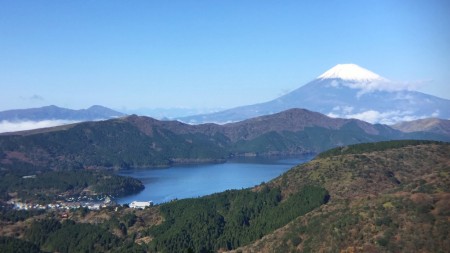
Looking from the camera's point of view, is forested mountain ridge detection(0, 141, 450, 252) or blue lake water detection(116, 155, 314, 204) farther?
blue lake water detection(116, 155, 314, 204)

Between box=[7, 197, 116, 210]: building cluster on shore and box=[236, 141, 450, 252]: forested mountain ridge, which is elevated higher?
box=[236, 141, 450, 252]: forested mountain ridge

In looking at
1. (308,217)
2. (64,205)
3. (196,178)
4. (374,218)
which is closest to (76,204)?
(64,205)

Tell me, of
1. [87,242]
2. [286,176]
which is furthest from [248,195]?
[87,242]

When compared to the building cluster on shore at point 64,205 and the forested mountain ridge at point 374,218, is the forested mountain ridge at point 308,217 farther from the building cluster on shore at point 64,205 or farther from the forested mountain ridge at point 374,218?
the building cluster on shore at point 64,205

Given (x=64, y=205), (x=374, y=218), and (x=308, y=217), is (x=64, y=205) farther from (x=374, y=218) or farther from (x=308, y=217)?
(x=374, y=218)

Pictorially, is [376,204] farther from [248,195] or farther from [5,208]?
[5,208]

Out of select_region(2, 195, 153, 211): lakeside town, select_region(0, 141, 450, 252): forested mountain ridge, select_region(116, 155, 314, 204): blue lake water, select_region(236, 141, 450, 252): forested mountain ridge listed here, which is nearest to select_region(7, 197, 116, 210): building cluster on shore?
select_region(2, 195, 153, 211): lakeside town

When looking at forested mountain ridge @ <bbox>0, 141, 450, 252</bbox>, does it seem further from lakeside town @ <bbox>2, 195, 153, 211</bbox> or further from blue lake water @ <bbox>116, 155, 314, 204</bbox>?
blue lake water @ <bbox>116, 155, 314, 204</bbox>

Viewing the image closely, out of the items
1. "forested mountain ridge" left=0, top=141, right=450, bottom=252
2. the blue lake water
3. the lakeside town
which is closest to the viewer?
"forested mountain ridge" left=0, top=141, right=450, bottom=252
